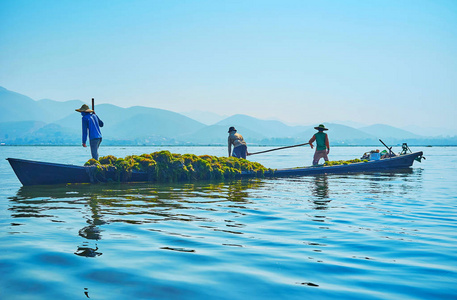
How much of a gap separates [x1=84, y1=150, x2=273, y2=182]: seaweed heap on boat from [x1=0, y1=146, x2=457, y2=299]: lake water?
168 inches

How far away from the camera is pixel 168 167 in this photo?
16.1m

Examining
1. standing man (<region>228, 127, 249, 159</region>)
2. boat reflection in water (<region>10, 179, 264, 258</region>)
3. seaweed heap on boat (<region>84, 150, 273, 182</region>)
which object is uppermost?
standing man (<region>228, 127, 249, 159</region>)

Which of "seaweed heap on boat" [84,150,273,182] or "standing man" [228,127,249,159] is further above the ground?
"standing man" [228,127,249,159]

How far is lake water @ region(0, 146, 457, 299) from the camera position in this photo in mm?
4062

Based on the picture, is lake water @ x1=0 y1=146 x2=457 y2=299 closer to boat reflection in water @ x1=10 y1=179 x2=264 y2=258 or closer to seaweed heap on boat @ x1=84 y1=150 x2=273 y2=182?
boat reflection in water @ x1=10 y1=179 x2=264 y2=258

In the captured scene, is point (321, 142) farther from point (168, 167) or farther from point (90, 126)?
point (90, 126)

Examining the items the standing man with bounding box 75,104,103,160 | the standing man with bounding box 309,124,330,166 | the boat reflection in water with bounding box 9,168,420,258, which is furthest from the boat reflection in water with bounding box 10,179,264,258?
the standing man with bounding box 309,124,330,166

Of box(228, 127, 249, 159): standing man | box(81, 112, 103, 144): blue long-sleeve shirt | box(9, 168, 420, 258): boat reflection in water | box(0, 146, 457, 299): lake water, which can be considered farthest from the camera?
box(228, 127, 249, 159): standing man

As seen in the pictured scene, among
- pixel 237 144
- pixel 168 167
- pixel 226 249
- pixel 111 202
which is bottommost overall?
pixel 226 249

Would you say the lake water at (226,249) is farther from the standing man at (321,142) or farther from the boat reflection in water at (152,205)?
the standing man at (321,142)

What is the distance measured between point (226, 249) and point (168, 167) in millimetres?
10826

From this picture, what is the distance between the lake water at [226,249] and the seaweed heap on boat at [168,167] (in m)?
4.27

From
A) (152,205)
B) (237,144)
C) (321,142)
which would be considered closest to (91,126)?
(152,205)

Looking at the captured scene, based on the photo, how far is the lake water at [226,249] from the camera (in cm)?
406
